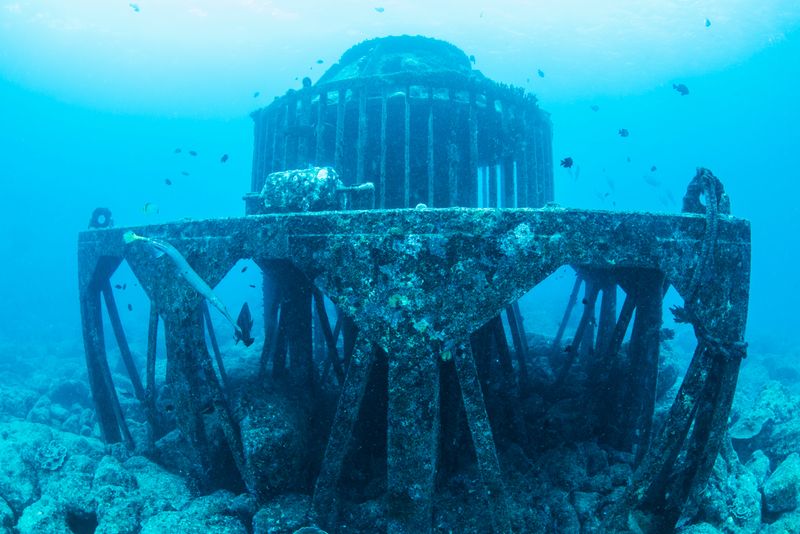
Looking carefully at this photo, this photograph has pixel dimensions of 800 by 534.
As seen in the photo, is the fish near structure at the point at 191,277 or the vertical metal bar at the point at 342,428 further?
the fish near structure at the point at 191,277

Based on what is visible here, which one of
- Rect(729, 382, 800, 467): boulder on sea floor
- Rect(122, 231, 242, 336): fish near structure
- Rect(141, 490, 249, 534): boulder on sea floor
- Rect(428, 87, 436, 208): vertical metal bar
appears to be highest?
Rect(428, 87, 436, 208): vertical metal bar

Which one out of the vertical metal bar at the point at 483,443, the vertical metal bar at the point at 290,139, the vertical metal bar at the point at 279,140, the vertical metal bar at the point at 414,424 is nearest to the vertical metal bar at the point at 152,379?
the vertical metal bar at the point at 414,424

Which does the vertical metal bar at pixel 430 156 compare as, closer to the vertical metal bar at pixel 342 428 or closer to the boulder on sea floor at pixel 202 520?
the vertical metal bar at pixel 342 428

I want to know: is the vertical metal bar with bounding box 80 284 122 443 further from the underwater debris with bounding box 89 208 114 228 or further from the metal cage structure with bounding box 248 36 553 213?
the metal cage structure with bounding box 248 36 553 213

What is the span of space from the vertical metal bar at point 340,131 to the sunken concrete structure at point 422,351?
1569 millimetres

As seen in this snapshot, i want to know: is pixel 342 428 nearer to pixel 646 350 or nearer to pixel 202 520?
pixel 202 520

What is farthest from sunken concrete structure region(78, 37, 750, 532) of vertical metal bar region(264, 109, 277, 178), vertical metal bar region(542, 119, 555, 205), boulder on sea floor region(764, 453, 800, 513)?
vertical metal bar region(264, 109, 277, 178)

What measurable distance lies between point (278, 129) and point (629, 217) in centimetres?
759

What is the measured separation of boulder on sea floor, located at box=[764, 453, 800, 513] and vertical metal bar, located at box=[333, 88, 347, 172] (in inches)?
292

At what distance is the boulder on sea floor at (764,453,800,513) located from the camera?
471cm

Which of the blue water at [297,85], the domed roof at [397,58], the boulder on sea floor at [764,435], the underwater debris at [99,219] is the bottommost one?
the boulder on sea floor at [764,435]

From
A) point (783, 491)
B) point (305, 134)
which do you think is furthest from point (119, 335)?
point (783, 491)

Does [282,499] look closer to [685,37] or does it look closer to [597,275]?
[597,275]

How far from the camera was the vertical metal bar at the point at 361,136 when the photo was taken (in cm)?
771
